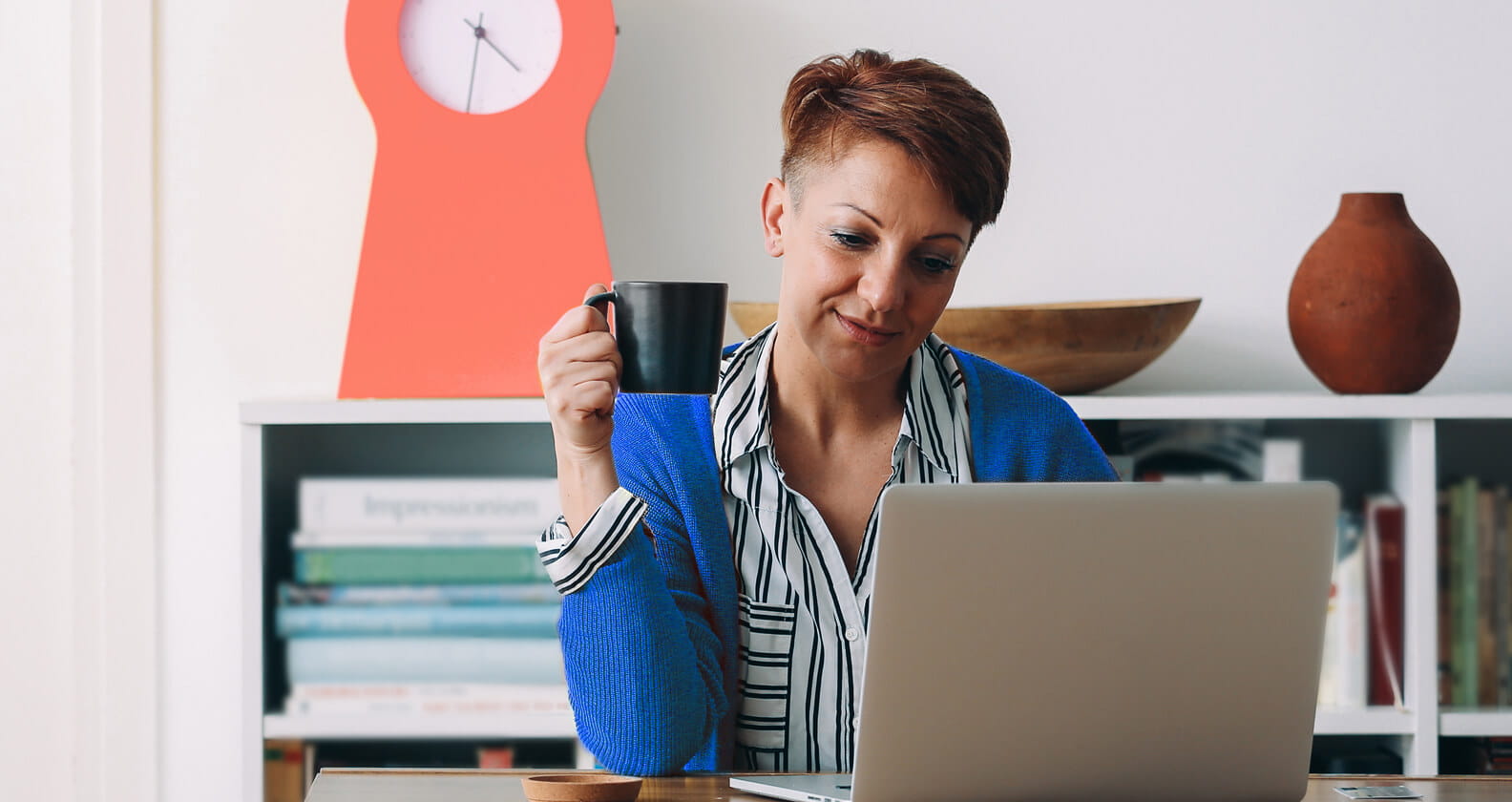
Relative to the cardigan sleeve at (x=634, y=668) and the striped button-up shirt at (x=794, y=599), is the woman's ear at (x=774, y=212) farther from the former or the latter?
the cardigan sleeve at (x=634, y=668)

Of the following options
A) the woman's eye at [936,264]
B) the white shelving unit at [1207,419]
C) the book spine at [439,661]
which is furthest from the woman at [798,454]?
the book spine at [439,661]

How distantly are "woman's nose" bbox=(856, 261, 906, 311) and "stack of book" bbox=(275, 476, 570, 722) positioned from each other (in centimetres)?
72

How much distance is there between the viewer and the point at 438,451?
213 centimetres

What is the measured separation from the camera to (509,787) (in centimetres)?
103

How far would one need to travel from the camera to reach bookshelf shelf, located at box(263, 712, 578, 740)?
1845 mm

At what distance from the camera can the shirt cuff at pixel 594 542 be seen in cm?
116

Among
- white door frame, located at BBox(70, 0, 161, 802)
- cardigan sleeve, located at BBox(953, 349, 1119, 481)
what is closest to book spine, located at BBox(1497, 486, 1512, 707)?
cardigan sleeve, located at BBox(953, 349, 1119, 481)

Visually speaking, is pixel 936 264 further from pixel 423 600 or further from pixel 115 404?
pixel 115 404

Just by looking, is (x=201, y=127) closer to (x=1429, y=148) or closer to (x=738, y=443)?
(x=738, y=443)

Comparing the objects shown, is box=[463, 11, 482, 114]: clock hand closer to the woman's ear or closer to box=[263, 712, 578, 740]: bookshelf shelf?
the woman's ear

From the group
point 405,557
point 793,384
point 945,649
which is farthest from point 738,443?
point 405,557

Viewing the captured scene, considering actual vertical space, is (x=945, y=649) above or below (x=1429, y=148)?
below

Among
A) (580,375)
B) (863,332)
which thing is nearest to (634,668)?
(580,375)

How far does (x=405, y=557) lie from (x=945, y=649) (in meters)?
1.18
